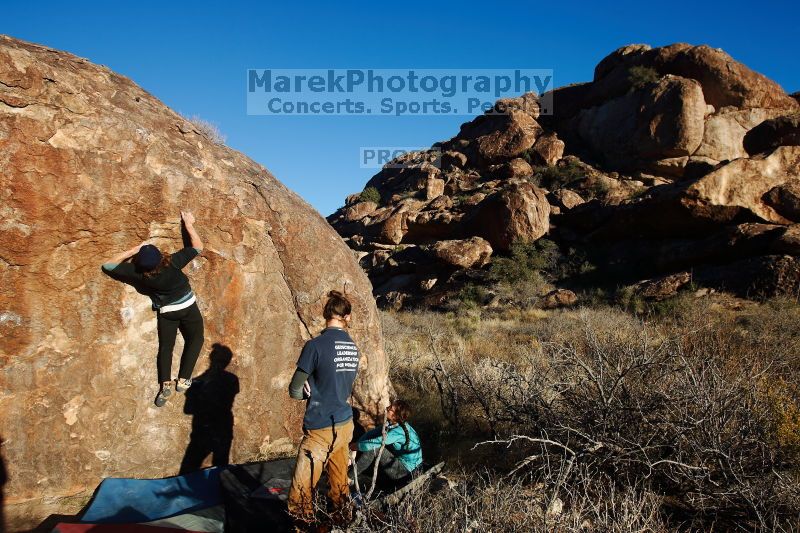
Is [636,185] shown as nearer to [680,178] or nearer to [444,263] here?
[680,178]

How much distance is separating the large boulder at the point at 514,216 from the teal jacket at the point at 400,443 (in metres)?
16.4

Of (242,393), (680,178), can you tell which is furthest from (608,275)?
(242,393)

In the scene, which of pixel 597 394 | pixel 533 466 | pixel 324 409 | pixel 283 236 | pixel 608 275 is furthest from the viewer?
pixel 608 275

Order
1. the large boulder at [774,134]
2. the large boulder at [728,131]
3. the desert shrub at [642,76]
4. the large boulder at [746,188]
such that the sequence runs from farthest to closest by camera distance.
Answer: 1. the desert shrub at [642,76]
2. the large boulder at [728,131]
3. the large boulder at [774,134]
4. the large boulder at [746,188]

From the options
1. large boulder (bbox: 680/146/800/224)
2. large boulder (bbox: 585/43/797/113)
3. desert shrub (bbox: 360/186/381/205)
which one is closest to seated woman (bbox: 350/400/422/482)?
large boulder (bbox: 680/146/800/224)

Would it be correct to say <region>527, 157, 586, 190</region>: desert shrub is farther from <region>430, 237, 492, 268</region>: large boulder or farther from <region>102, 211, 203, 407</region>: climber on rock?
<region>102, 211, 203, 407</region>: climber on rock

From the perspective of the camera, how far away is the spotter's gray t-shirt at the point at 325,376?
2.77 meters

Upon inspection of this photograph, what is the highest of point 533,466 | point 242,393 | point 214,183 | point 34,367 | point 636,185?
point 636,185

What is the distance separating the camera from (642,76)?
24656 millimetres

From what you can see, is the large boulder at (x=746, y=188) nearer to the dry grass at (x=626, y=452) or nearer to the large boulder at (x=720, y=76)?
the dry grass at (x=626, y=452)

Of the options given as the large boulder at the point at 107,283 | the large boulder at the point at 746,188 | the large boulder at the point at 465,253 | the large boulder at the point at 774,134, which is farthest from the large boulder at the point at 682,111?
the large boulder at the point at 107,283

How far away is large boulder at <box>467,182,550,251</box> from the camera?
63.7 ft

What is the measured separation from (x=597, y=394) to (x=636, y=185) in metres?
21.1

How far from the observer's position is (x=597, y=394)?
4.07m
